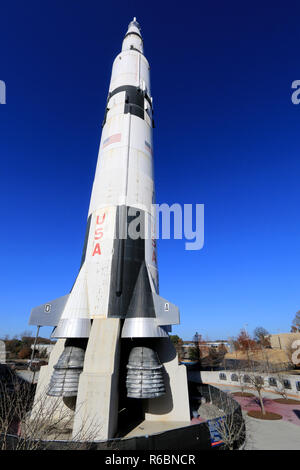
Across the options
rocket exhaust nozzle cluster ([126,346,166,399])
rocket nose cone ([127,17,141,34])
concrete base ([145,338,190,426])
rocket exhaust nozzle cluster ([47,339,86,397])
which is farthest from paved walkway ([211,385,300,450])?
rocket nose cone ([127,17,141,34])

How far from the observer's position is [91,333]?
9945 millimetres

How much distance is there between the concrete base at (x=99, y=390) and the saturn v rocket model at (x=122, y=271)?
2.12ft

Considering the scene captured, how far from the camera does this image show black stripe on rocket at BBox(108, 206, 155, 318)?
1055 centimetres

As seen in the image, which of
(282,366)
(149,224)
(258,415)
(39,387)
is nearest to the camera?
(39,387)

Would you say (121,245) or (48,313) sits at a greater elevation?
(121,245)

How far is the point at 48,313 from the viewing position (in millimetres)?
10672

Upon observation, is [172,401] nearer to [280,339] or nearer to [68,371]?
[68,371]

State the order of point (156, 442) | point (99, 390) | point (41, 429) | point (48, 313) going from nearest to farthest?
point (41, 429) < point (156, 442) < point (99, 390) < point (48, 313)

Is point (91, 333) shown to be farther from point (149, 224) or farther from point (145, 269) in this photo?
point (149, 224)

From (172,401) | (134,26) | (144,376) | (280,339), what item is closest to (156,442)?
(144,376)

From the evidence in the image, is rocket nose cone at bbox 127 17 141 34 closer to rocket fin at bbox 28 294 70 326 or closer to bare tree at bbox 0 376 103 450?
rocket fin at bbox 28 294 70 326

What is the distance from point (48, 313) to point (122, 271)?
3924 millimetres

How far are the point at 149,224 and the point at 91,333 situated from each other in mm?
6452
